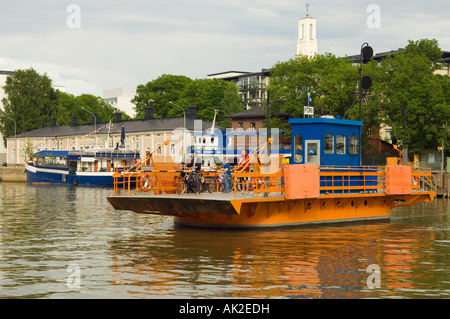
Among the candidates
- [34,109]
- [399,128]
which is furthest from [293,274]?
[34,109]

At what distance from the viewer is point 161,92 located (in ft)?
452

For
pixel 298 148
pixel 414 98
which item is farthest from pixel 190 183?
pixel 414 98

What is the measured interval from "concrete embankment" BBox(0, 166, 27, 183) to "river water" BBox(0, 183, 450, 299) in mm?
83430

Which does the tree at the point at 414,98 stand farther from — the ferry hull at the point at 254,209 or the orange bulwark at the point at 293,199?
the ferry hull at the point at 254,209

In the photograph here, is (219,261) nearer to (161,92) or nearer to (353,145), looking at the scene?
(353,145)

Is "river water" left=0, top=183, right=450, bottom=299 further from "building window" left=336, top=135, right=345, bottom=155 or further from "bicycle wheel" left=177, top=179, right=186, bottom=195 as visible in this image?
"building window" left=336, top=135, right=345, bottom=155

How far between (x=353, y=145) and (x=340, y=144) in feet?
3.59

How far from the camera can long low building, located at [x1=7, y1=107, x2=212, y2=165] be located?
101 metres

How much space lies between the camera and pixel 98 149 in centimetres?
9488

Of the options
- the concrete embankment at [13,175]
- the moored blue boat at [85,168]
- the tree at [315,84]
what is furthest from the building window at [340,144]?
the concrete embankment at [13,175]

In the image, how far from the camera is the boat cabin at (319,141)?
3066cm

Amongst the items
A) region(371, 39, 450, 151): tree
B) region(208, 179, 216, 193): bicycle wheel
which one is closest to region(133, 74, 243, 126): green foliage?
region(371, 39, 450, 151): tree
